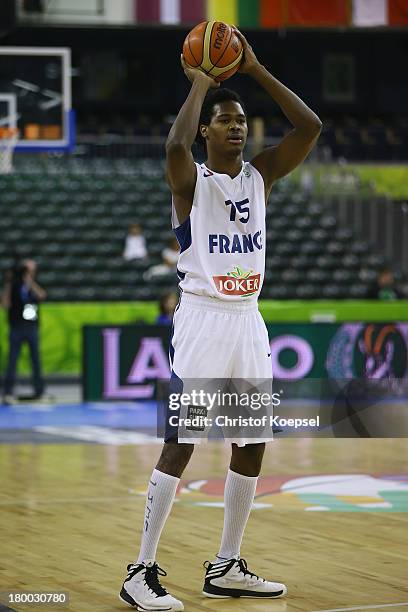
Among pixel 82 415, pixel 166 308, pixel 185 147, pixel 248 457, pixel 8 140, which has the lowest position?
pixel 82 415

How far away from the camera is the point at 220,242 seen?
570cm

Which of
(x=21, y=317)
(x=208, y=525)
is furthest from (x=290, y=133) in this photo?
(x=21, y=317)

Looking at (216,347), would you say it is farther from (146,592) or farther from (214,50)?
→ (214,50)

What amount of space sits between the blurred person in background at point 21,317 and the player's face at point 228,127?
1128 centimetres

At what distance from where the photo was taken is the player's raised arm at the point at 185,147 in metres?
5.52

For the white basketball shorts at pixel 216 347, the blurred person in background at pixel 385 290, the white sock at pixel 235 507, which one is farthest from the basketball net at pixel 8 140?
the white sock at pixel 235 507

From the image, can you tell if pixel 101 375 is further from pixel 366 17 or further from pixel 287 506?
pixel 366 17

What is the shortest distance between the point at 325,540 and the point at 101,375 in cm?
955

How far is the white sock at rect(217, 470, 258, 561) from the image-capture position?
588 centimetres

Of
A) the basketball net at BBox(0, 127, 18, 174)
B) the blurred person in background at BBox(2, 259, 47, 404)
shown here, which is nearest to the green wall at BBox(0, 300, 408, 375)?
the blurred person in background at BBox(2, 259, 47, 404)

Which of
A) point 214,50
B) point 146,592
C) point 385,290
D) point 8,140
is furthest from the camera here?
point 385,290

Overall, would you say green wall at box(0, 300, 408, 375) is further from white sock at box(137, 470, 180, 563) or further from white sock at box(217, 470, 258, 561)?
white sock at box(137, 470, 180, 563)

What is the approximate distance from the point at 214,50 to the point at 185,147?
51 cm

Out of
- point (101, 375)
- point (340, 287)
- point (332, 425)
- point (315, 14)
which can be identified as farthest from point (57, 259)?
point (332, 425)
